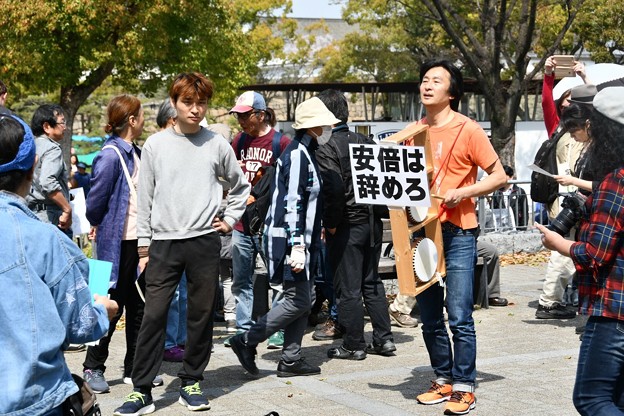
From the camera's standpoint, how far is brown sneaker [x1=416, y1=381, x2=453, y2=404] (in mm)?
6465

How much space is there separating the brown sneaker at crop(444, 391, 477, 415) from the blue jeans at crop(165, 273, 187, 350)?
2.54 meters

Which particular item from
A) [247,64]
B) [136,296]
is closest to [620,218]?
[136,296]

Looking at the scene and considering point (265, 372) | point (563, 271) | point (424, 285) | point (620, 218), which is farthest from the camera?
point (563, 271)

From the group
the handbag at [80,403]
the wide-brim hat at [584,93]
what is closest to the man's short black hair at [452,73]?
the wide-brim hat at [584,93]

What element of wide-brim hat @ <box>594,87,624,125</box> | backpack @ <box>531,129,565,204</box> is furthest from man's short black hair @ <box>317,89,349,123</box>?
wide-brim hat @ <box>594,87,624,125</box>

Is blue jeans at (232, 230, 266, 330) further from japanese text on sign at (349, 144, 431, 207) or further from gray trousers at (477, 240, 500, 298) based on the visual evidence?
gray trousers at (477, 240, 500, 298)

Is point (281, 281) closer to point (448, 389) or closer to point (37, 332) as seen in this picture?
point (448, 389)

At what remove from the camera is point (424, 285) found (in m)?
6.19

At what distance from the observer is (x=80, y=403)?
3396mm

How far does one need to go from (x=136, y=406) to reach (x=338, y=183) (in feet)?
7.68

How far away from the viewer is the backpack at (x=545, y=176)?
27.3 feet

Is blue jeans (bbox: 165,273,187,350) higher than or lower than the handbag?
lower

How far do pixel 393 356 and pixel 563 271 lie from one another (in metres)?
2.22

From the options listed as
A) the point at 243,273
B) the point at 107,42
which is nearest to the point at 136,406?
the point at 243,273
